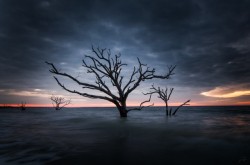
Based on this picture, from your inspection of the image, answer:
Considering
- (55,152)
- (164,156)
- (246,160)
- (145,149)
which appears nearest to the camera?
(246,160)

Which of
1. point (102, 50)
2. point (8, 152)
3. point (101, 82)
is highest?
point (102, 50)

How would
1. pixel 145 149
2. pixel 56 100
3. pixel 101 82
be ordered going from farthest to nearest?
pixel 56 100
pixel 101 82
pixel 145 149

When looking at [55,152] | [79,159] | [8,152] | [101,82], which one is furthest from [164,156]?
[101,82]

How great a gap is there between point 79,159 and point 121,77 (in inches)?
579

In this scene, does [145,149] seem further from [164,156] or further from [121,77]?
[121,77]

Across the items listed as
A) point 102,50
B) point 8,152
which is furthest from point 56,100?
point 8,152

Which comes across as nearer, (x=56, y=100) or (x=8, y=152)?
(x=8, y=152)

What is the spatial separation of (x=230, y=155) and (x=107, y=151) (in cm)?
357

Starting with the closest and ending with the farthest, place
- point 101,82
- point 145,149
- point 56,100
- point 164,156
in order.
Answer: point 164,156 < point 145,149 < point 101,82 < point 56,100

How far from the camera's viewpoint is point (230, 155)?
503 cm

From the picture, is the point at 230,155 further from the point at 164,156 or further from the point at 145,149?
the point at 145,149

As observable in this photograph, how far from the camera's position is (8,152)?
17.5ft

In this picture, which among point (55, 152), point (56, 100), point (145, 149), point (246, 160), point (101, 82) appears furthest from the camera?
point (56, 100)

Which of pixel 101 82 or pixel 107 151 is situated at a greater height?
pixel 101 82
